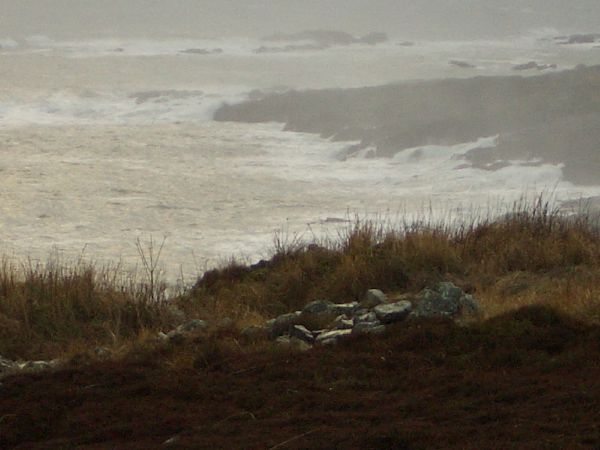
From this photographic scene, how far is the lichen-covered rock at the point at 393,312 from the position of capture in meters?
6.75

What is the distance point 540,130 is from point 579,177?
13.8 feet

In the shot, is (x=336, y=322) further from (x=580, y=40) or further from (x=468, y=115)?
(x=580, y=40)

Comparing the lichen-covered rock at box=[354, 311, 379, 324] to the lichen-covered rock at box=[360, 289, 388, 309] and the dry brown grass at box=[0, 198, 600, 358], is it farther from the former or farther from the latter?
the dry brown grass at box=[0, 198, 600, 358]

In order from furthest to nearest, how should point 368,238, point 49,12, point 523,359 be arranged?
1. point 49,12
2. point 368,238
3. point 523,359

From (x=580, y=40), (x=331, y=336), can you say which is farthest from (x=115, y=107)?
(x=580, y=40)

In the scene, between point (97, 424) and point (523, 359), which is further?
point (523, 359)

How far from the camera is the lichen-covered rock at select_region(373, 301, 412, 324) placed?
22.1ft

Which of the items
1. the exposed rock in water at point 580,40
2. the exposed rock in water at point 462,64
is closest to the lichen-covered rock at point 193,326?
the exposed rock in water at point 462,64

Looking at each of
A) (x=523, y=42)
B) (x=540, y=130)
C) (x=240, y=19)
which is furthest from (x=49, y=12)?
(x=540, y=130)

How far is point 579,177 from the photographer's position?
22.8 m

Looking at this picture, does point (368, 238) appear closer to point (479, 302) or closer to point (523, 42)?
point (479, 302)

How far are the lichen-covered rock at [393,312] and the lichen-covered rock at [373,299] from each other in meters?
0.62

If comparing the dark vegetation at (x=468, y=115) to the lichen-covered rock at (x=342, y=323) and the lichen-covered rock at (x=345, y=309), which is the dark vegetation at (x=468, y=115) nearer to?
the lichen-covered rock at (x=345, y=309)

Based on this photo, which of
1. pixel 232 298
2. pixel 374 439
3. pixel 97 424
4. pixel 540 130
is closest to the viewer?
pixel 374 439
